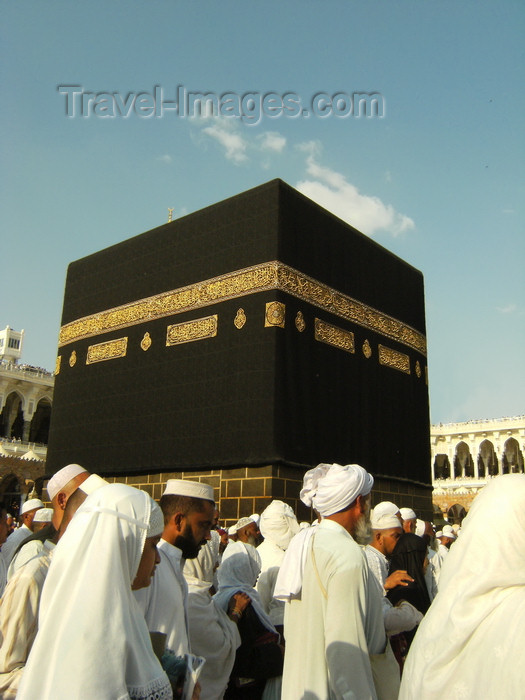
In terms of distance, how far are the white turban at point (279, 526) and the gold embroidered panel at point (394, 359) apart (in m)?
6.18

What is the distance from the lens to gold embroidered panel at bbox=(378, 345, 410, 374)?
931 cm

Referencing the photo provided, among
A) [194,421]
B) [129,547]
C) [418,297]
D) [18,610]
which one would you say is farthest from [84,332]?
[129,547]

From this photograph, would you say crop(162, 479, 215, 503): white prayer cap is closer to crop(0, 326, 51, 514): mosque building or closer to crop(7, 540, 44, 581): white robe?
crop(7, 540, 44, 581): white robe

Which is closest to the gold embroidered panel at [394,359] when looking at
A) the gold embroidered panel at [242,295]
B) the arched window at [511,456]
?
the gold embroidered panel at [242,295]

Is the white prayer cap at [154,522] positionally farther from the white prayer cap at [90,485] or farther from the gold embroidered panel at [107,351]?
the gold embroidered panel at [107,351]

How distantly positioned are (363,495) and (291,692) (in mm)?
511

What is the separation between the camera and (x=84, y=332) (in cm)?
1011

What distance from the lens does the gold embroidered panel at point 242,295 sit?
798 cm

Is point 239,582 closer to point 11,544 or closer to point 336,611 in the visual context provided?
point 336,611

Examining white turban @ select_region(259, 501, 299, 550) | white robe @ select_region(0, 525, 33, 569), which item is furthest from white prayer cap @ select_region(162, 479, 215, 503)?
white robe @ select_region(0, 525, 33, 569)

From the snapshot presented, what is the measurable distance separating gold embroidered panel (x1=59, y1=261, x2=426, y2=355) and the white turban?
4741 mm

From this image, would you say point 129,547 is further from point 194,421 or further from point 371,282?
point 371,282

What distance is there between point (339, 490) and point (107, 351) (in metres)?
8.26

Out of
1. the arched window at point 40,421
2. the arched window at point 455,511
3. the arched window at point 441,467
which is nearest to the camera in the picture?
the arched window at point 40,421
